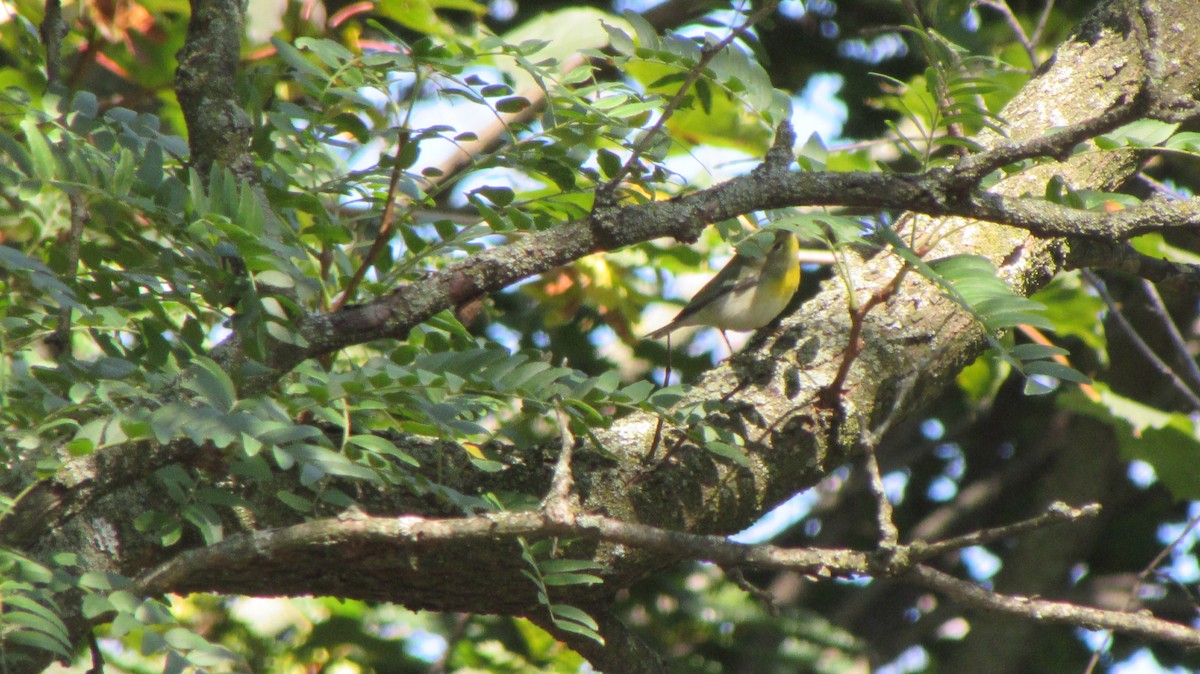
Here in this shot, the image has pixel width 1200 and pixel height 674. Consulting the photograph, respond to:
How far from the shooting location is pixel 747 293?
3.43 m

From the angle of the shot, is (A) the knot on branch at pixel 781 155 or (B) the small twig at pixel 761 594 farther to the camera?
(A) the knot on branch at pixel 781 155

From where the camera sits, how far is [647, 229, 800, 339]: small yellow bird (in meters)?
3.41

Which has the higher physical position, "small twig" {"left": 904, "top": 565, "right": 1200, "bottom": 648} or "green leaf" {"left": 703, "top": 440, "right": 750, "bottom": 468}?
"small twig" {"left": 904, "top": 565, "right": 1200, "bottom": 648}

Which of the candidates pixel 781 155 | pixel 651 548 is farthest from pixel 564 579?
pixel 781 155

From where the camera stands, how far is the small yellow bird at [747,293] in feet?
11.2

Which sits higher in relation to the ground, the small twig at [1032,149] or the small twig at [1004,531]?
the small twig at [1032,149]

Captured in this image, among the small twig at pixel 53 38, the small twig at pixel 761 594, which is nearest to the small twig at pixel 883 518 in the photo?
the small twig at pixel 761 594

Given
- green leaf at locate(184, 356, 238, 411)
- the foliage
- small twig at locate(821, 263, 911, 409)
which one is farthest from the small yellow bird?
green leaf at locate(184, 356, 238, 411)

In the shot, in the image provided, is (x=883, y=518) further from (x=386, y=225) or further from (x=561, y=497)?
(x=386, y=225)

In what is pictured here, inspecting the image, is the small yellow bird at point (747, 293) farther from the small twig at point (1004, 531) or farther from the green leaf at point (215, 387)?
the green leaf at point (215, 387)

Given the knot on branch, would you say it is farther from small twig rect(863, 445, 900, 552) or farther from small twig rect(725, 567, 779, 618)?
small twig rect(725, 567, 779, 618)

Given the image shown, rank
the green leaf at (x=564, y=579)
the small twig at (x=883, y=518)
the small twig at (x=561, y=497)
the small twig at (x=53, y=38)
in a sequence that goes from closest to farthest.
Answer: the small twig at (x=561, y=497) → the small twig at (x=883, y=518) → the green leaf at (x=564, y=579) → the small twig at (x=53, y=38)

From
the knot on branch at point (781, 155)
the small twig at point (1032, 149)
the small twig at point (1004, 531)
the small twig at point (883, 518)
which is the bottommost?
the small twig at point (883, 518)

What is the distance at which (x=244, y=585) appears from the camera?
169cm
